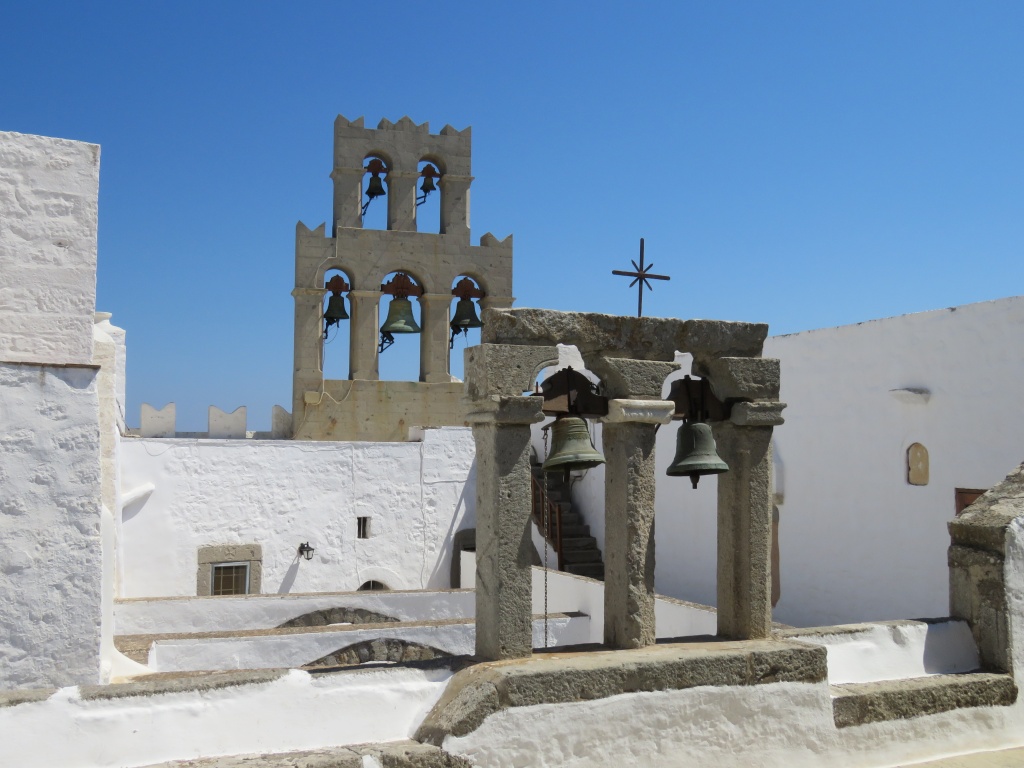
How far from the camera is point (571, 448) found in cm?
460

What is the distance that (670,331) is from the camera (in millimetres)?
4594

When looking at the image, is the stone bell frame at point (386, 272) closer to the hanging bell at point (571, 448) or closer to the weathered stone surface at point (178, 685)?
the hanging bell at point (571, 448)

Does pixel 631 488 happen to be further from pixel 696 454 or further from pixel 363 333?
pixel 363 333

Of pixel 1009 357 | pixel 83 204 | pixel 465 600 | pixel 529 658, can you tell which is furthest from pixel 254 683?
pixel 1009 357

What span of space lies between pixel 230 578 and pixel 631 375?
29.7 ft

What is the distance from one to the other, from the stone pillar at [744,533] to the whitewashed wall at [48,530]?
4040 millimetres

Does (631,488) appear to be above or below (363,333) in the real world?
below

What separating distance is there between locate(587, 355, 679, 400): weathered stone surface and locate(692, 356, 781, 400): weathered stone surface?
1.08 feet

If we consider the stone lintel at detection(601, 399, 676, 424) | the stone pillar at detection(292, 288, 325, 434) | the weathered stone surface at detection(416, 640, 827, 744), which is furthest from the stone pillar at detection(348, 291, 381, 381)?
the weathered stone surface at detection(416, 640, 827, 744)

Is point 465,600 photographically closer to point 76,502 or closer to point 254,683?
point 76,502

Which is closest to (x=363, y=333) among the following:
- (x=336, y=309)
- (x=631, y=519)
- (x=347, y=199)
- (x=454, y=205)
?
(x=336, y=309)

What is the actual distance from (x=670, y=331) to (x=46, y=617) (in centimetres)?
438

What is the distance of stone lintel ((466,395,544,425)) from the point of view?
4.12 metres

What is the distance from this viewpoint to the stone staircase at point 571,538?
1319 centimetres
